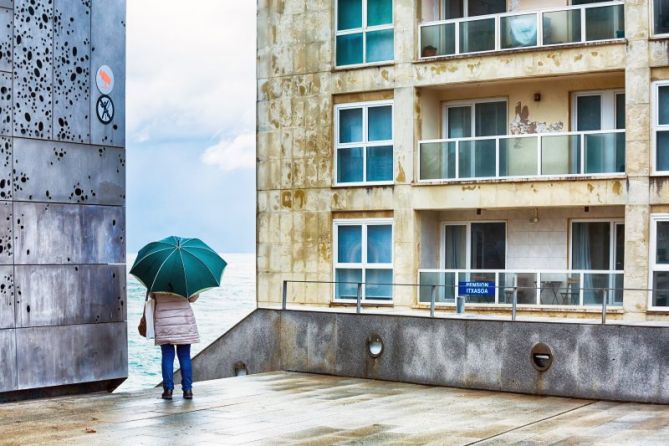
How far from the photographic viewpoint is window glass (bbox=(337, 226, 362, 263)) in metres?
28.5

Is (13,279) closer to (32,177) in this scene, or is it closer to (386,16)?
(32,177)

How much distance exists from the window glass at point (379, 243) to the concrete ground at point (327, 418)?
1054 centimetres

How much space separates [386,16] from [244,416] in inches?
652

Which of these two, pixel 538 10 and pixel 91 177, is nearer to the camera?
pixel 91 177

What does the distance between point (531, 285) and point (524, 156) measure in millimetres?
3052

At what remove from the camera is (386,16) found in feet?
94.0

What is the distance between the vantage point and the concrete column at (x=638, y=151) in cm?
2458

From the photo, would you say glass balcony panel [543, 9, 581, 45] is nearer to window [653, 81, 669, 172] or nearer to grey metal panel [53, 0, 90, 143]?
window [653, 81, 669, 172]

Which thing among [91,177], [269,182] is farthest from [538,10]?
[91,177]

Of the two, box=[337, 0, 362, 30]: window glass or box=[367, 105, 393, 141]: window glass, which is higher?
box=[337, 0, 362, 30]: window glass

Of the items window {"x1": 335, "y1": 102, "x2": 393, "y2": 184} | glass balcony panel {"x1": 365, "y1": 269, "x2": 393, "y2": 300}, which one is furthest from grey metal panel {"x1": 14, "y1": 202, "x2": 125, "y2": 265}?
window {"x1": 335, "y1": 102, "x2": 393, "y2": 184}

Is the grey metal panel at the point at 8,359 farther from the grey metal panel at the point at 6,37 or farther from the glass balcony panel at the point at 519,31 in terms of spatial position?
the glass balcony panel at the point at 519,31

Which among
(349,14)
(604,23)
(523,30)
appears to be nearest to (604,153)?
(604,23)

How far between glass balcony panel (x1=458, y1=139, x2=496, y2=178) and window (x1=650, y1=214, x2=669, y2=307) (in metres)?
4.07
